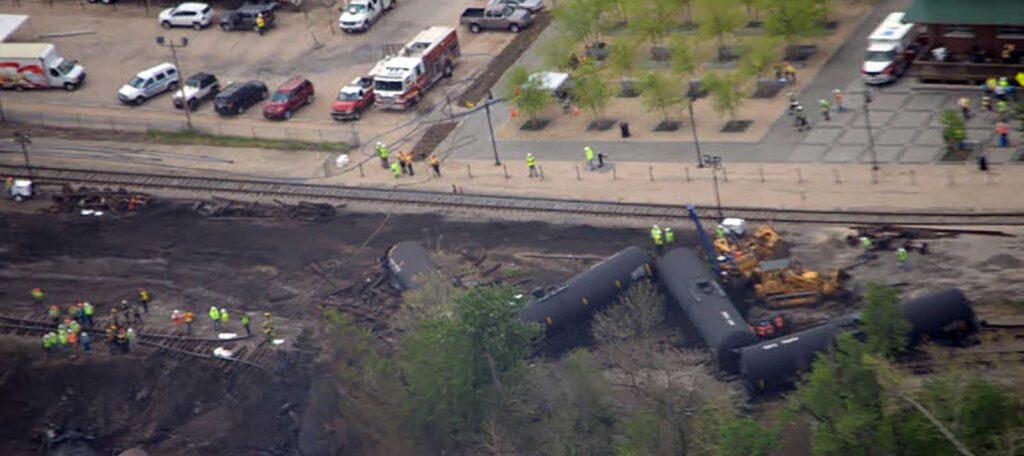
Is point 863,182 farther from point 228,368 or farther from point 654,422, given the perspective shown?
point 228,368

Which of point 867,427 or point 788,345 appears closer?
point 867,427

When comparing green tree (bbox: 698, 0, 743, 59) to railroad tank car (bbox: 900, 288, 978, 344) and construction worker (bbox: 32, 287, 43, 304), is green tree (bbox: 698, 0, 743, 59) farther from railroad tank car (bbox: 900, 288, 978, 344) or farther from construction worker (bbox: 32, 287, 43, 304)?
construction worker (bbox: 32, 287, 43, 304)

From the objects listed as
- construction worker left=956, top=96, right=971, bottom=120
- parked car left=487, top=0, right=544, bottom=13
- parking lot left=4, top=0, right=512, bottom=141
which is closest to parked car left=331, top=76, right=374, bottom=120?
parking lot left=4, top=0, right=512, bottom=141

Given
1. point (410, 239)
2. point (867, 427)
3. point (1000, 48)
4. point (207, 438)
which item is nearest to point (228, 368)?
point (207, 438)

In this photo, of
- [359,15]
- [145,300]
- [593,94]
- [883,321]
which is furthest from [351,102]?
[883,321]

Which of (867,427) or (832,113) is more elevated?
(867,427)

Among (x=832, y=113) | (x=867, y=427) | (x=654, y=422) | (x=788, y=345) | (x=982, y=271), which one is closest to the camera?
(x=867, y=427)
